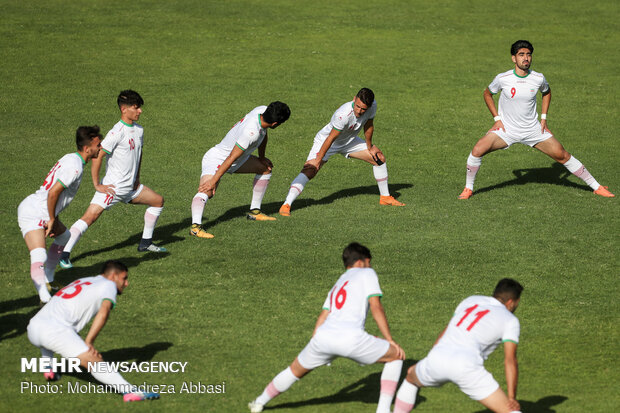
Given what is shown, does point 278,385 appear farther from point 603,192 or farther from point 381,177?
point 603,192

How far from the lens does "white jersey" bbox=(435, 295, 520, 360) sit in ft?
22.5

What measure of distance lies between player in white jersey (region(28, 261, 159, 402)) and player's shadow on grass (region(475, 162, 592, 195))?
8.96 m

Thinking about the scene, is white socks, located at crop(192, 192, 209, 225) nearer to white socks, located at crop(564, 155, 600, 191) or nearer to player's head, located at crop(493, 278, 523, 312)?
player's head, located at crop(493, 278, 523, 312)

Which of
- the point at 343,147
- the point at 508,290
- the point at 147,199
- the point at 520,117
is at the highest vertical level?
the point at 520,117

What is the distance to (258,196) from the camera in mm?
13195

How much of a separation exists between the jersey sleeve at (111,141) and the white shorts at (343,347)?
5182mm

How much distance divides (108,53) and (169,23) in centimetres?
311

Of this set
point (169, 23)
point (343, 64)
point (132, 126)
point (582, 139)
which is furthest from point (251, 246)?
point (169, 23)

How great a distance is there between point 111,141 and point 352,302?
5.29 meters

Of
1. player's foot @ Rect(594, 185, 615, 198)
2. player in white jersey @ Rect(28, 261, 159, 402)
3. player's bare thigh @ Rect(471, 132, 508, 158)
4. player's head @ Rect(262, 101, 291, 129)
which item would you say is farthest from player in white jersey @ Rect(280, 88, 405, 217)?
player in white jersey @ Rect(28, 261, 159, 402)

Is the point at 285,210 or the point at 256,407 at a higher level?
the point at 285,210

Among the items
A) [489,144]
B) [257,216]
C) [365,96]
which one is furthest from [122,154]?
[489,144]

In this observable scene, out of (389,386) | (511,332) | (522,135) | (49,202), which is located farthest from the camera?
(522,135)

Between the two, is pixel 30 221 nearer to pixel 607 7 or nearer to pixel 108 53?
pixel 108 53
